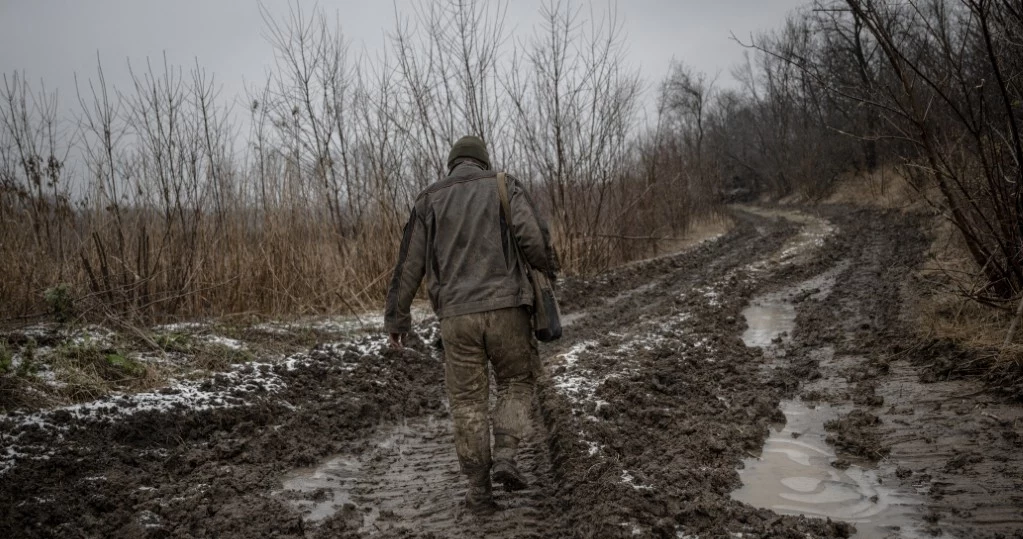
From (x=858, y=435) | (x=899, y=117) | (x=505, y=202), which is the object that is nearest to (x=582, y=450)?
(x=505, y=202)

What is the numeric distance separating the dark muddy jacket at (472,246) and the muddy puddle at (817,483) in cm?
150

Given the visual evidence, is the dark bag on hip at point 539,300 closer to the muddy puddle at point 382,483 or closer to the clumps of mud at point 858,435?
the muddy puddle at point 382,483

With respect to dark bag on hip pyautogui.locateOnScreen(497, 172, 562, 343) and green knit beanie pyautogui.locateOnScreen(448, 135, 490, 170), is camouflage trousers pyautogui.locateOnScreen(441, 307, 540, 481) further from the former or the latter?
green knit beanie pyautogui.locateOnScreen(448, 135, 490, 170)

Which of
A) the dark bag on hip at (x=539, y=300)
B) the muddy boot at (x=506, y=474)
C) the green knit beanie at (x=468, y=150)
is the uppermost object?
the green knit beanie at (x=468, y=150)

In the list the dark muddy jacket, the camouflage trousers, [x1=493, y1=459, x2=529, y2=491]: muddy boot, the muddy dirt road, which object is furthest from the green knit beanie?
the muddy dirt road

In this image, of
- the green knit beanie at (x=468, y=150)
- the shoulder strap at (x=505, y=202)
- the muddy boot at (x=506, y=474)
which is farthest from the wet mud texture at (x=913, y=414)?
the green knit beanie at (x=468, y=150)

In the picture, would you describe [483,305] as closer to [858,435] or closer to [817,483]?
[817,483]

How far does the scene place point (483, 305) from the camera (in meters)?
2.94

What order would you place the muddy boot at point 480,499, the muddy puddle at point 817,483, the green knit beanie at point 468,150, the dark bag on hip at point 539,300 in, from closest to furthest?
the muddy puddle at point 817,483 → the muddy boot at point 480,499 → the dark bag on hip at point 539,300 → the green knit beanie at point 468,150

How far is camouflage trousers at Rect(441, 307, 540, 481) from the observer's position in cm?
296

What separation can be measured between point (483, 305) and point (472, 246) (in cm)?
30

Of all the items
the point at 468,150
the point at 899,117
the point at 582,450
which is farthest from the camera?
the point at 899,117

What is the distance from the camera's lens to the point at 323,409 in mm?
4453

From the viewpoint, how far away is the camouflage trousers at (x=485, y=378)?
296 cm
